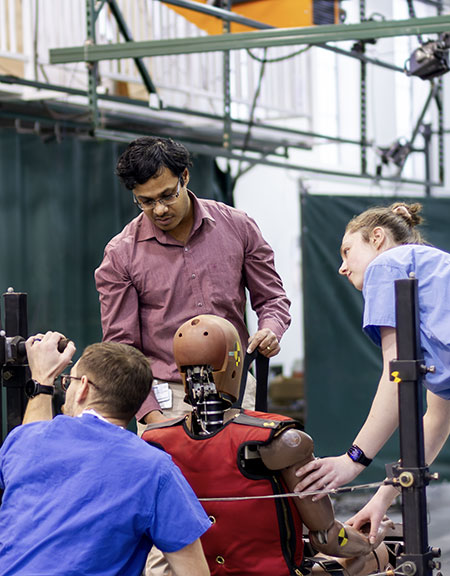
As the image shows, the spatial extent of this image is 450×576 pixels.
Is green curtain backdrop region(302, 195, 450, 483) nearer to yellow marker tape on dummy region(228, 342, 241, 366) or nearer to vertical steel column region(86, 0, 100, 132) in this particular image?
vertical steel column region(86, 0, 100, 132)

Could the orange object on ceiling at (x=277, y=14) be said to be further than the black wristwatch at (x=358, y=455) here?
Yes

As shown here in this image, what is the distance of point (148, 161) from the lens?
2832 millimetres

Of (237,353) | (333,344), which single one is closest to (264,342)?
(237,353)

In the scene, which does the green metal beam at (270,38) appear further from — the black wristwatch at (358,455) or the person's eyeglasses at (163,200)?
the black wristwatch at (358,455)

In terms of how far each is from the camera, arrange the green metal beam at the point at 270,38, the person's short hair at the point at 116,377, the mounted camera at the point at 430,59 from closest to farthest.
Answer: the person's short hair at the point at 116,377 → the green metal beam at the point at 270,38 → the mounted camera at the point at 430,59

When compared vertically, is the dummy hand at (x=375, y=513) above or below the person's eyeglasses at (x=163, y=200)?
below

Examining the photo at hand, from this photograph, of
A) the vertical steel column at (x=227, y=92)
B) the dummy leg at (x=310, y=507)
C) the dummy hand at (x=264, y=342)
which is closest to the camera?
the dummy leg at (x=310, y=507)

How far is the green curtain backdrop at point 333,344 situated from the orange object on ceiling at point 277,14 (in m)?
1.40

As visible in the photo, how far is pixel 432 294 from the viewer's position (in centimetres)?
229

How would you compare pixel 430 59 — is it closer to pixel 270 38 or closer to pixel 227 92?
pixel 227 92

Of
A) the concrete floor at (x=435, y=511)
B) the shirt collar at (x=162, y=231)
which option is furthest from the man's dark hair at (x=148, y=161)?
the concrete floor at (x=435, y=511)

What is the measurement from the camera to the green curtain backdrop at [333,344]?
6434 mm

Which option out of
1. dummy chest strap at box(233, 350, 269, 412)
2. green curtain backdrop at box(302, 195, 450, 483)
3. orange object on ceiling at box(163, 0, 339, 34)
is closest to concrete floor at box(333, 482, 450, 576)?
green curtain backdrop at box(302, 195, 450, 483)

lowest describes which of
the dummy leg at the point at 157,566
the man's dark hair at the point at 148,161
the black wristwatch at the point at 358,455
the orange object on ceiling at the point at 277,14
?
the dummy leg at the point at 157,566
